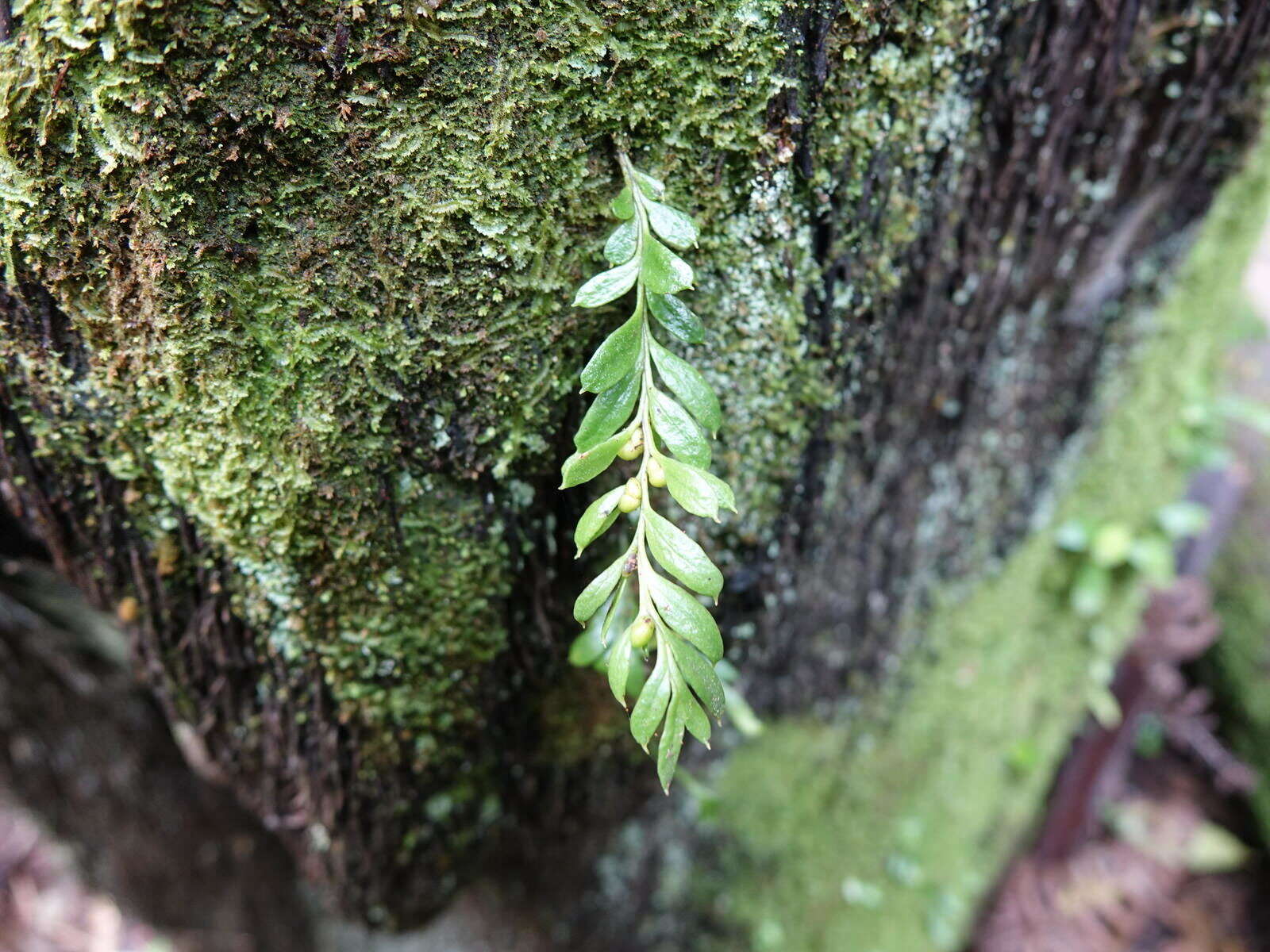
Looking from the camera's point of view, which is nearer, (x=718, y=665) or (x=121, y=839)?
(x=718, y=665)

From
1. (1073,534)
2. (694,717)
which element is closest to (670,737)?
(694,717)

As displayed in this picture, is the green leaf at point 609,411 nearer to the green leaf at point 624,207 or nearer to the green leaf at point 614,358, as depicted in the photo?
the green leaf at point 614,358

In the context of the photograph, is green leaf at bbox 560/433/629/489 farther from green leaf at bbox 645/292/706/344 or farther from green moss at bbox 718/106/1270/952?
green moss at bbox 718/106/1270/952

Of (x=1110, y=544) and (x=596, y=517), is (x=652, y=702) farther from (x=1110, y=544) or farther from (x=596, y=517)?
(x=1110, y=544)

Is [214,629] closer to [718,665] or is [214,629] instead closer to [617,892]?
[718,665]

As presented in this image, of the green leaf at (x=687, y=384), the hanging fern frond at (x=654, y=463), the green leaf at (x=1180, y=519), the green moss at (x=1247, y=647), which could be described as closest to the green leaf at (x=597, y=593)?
the hanging fern frond at (x=654, y=463)

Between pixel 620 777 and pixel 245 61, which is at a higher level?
pixel 245 61

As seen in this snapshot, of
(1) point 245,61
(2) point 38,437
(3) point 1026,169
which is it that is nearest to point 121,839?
(2) point 38,437
